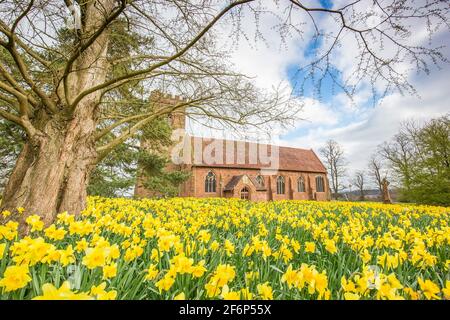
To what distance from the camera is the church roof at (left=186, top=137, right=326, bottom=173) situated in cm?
2942

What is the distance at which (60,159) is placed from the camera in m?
3.86

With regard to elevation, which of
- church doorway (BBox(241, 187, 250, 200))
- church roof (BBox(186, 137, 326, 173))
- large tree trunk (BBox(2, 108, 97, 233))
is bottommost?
large tree trunk (BBox(2, 108, 97, 233))

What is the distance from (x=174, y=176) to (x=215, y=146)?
1289 centimetres

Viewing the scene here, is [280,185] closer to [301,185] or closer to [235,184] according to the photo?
[301,185]

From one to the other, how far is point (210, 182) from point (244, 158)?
233 inches

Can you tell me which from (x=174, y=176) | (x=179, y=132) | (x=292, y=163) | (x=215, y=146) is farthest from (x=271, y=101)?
(x=292, y=163)

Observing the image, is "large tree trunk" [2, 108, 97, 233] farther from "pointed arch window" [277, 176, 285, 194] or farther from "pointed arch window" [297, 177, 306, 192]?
"pointed arch window" [297, 177, 306, 192]

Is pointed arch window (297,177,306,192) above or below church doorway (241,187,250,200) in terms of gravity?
above

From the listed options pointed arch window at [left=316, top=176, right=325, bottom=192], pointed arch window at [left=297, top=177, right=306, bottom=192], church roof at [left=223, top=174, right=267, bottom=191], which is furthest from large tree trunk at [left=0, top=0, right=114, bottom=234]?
pointed arch window at [left=316, top=176, right=325, bottom=192]

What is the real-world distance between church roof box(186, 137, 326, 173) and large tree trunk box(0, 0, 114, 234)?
20.5m

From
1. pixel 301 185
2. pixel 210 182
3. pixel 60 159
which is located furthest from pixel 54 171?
pixel 301 185

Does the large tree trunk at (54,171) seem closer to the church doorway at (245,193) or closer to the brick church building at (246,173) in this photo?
the brick church building at (246,173)

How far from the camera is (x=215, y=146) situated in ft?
106
